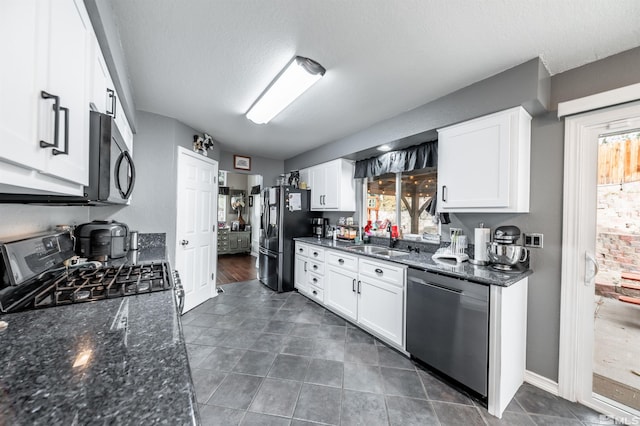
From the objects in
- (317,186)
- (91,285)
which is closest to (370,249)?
(317,186)

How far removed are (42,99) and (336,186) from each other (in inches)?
122

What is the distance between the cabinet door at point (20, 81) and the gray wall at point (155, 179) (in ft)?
7.79

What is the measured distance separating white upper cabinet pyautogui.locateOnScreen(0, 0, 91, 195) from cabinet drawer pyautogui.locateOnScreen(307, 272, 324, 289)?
2.71m

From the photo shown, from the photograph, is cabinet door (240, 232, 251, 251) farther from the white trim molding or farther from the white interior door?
the white trim molding

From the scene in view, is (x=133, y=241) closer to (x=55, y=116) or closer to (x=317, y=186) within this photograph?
(x=55, y=116)

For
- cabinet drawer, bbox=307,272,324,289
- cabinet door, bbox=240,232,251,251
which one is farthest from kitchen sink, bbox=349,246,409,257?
cabinet door, bbox=240,232,251,251

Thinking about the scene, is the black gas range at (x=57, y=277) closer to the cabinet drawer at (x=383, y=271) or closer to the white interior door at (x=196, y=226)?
the white interior door at (x=196, y=226)

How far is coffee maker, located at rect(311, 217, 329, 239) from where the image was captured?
407cm

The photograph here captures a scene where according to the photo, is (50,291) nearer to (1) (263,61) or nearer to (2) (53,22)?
(2) (53,22)

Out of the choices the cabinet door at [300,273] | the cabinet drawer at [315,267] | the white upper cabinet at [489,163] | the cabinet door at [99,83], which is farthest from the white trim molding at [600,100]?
the cabinet door at [300,273]

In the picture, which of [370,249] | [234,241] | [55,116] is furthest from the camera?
[234,241]

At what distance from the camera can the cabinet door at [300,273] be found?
3.62 meters

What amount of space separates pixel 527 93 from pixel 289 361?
9.11 ft

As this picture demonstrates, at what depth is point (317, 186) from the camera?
157 inches
